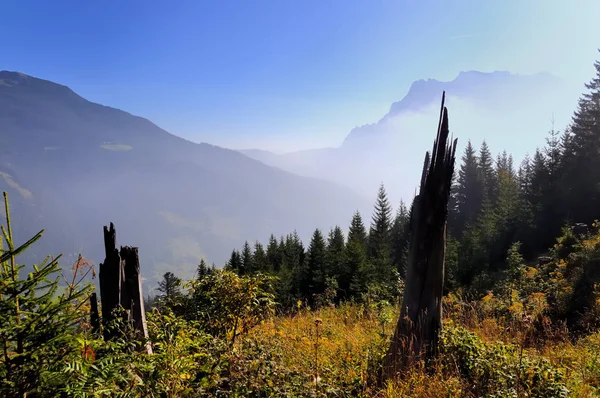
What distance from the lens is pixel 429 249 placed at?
193 inches

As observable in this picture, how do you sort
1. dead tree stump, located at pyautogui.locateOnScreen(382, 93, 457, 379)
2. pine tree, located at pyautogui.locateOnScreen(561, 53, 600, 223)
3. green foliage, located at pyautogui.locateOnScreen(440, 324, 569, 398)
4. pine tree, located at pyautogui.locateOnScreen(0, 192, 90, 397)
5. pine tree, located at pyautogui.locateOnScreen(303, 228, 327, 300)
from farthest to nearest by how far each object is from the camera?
pine tree, located at pyautogui.locateOnScreen(303, 228, 327, 300) → pine tree, located at pyautogui.locateOnScreen(561, 53, 600, 223) → dead tree stump, located at pyautogui.locateOnScreen(382, 93, 457, 379) → green foliage, located at pyautogui.locateOnScreen(440, 324, 569, 398) → pine tree, located at pyautogui.locateOnScreen(0, 192, 90, 397)

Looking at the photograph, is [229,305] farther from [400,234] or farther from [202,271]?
[400,234]

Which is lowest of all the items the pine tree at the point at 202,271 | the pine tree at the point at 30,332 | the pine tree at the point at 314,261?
the pine tree at the point at 314,261

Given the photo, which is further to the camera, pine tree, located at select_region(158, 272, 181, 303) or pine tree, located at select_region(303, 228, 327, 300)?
pine tree, located at select_region(303, 228, 327, 300)

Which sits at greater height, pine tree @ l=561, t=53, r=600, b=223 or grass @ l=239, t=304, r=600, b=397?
pine tree @ l=561, t=53, r=600, b=223

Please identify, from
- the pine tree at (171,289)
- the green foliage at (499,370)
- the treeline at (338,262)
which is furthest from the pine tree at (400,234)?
the green foliage at (499,370)

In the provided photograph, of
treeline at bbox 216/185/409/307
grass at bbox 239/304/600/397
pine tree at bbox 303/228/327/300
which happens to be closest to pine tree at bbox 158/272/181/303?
grass at bbox 239/304/600/397

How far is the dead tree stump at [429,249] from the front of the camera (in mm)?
4715

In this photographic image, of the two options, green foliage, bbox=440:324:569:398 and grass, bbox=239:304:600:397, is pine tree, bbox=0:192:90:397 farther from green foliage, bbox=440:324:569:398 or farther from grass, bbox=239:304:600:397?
green foliage, bbox=440:324:569:398

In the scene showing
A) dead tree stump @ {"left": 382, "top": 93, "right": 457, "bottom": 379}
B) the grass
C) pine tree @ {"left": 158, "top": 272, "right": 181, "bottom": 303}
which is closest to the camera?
the grass

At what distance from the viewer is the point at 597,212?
2800cm

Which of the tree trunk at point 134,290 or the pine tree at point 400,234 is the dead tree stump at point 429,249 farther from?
the pine tree at point 400,234

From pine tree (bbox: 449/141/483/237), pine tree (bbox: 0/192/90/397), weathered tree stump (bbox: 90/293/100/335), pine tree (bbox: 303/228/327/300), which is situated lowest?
pine tree (bbox: 303/228/327/300)

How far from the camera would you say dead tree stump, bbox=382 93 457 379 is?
4715 mm
